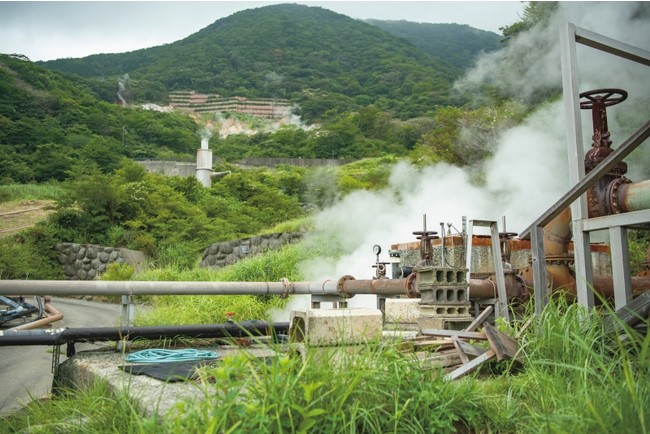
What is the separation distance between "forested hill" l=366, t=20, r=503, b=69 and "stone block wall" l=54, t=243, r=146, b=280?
231 ft

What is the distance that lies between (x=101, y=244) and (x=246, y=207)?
19.5ft

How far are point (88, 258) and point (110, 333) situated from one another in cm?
1657

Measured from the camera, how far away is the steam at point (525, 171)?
13.7 m

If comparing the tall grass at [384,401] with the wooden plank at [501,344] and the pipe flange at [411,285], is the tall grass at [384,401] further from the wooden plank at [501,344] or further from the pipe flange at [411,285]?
the pipe flange at [411,285]

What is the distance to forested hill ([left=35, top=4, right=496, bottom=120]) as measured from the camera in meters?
67.0

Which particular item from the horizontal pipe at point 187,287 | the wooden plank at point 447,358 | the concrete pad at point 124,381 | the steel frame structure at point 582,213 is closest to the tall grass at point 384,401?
the concrete pad at point 124,381

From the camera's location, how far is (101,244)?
69.7ft

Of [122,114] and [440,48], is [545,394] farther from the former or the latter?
[440,48]

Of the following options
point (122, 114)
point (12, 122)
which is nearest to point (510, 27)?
point (12, 122)

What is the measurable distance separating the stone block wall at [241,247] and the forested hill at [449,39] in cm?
6941

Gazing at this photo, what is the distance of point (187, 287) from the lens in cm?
568

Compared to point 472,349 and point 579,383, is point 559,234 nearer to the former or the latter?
point 472,349

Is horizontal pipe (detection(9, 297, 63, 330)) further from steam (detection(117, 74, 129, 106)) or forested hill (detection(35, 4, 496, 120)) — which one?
steam (detection(117, 74, 129, 106))

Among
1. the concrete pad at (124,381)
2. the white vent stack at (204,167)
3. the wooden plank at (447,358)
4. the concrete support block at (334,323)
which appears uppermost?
the white vent stack at (204,167)
